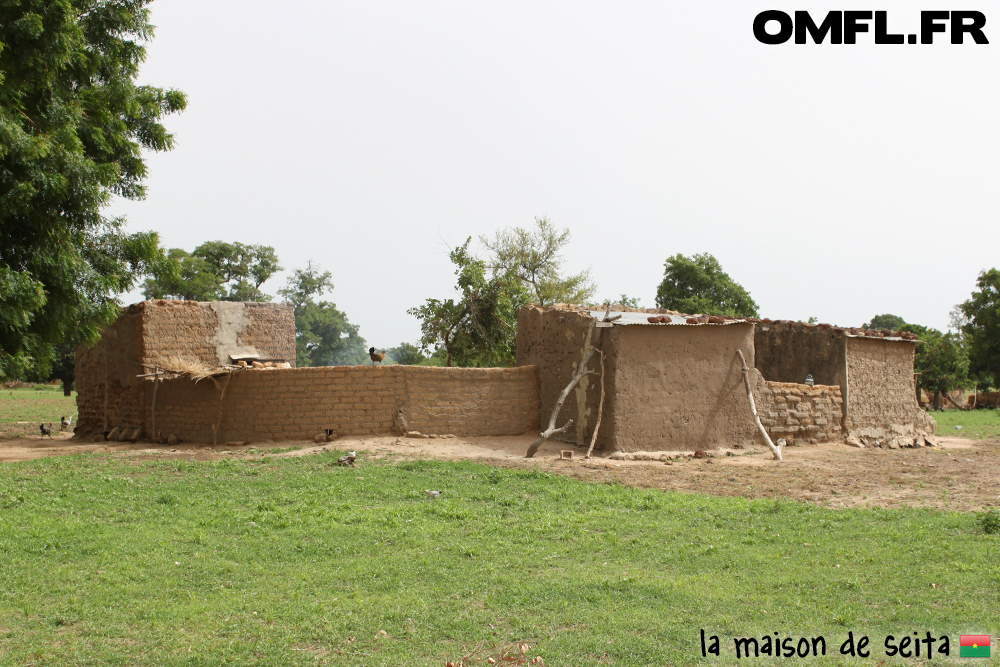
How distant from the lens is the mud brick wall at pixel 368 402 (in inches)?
513

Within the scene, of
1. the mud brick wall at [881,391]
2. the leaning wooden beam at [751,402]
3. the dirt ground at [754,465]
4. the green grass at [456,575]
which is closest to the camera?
the green grass at [456,575]

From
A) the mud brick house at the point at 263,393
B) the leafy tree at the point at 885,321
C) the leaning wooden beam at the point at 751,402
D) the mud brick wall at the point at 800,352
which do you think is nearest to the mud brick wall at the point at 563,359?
the mud brick house at the point at 263,393

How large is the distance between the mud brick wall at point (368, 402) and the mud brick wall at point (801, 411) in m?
3.93

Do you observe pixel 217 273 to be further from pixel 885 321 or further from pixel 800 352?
pixel 885 321

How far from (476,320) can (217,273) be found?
25654 mm

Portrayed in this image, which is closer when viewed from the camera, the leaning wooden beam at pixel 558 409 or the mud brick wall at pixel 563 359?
the leaning wooden beam at pixel 558 409

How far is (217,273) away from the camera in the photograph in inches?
1640

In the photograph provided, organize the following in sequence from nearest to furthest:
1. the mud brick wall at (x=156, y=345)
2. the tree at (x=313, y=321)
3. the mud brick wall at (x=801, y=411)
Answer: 1. the mud brick wall at (x=801, y=411)
2. the mud brick wall at (x=156, y=345)
3. the tree at (x=313, y=321)

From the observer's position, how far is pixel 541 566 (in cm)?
582

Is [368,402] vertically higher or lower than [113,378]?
lower

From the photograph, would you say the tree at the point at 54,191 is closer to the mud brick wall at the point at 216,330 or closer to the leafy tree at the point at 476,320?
the mud brick wall at the point at 216,330

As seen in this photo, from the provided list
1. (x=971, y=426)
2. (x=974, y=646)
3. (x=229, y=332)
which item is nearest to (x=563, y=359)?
(x=229, y=332)

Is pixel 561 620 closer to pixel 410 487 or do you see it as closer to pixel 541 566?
pixel 541 566

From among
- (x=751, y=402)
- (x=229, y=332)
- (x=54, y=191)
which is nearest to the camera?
(x=54, y=191)
